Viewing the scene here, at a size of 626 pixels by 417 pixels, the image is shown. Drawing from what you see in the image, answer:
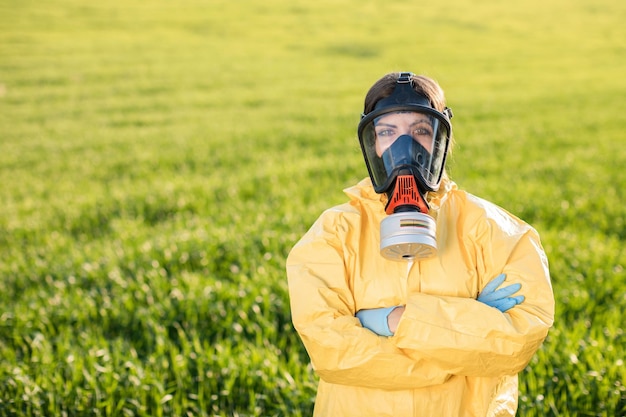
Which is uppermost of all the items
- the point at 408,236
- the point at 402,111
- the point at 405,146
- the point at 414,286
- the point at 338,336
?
the point at 402,111

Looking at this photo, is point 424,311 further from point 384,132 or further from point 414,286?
point 384,132

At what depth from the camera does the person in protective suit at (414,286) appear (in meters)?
2.40

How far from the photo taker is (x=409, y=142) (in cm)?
263

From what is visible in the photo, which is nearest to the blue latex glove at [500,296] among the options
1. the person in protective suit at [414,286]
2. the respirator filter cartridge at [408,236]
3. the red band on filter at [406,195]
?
the person in protective suit at [414,286]

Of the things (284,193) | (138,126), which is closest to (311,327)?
(284,193)

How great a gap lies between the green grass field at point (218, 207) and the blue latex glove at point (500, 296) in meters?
Result: 1.47

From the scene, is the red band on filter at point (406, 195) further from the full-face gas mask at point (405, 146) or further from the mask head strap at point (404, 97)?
the mask head strap at point (404, 97)

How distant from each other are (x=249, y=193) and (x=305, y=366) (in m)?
5.14

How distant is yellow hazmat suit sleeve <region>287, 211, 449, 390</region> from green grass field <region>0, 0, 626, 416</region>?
4.86 feet

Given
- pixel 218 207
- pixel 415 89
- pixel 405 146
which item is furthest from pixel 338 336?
pixel 218 207

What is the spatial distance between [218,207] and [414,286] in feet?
20.2

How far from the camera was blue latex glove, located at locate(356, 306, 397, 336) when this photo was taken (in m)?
2.52

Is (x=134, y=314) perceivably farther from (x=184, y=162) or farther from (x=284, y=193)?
(x=184, y=162)

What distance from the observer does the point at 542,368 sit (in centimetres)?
398
